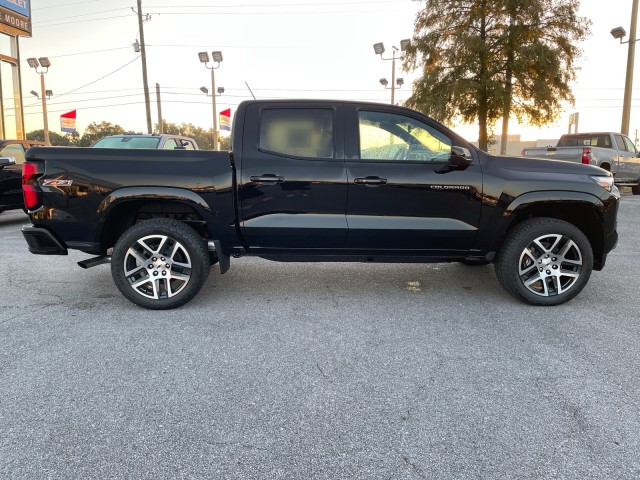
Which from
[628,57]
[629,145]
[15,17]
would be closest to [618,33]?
[628,57]

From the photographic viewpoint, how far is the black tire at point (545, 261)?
4.46 meters

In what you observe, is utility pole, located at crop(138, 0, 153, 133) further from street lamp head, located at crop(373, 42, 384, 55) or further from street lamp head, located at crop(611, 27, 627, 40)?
street lamp head, located at crop(611, 27, 627, 40)

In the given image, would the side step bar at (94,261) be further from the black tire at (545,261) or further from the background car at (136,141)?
the background car at (136,141)

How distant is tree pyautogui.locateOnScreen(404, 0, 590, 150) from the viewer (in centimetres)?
1941

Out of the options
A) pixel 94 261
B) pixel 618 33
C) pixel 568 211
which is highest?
pixel 618 33

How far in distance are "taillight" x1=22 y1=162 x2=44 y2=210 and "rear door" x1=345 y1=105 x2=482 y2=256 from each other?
2.81m

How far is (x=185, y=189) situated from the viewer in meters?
4.32

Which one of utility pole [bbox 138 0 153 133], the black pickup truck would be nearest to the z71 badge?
the black pickup truck

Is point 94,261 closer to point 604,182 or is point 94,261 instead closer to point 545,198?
point 545,198

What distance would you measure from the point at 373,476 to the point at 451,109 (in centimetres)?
2064

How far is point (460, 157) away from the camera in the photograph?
430 cm

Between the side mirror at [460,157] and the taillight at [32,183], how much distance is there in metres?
3.71

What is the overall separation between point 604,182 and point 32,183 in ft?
17.5

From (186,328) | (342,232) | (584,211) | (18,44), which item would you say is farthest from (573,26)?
(18,44)
